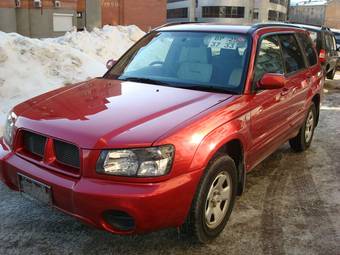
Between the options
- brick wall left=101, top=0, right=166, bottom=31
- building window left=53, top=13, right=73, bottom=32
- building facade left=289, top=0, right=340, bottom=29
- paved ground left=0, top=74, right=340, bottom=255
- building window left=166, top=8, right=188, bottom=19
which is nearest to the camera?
paved ground left=0, top=74, right=340, bottom=255

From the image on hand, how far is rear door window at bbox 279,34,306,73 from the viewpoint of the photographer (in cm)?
518

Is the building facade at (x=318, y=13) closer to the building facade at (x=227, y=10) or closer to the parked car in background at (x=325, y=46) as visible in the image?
the building facade at (x=227, y=10)

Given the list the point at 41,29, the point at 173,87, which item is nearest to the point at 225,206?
the point at 173,87

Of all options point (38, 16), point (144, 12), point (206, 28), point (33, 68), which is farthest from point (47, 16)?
point (206, 28)

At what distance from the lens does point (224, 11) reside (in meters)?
82.4

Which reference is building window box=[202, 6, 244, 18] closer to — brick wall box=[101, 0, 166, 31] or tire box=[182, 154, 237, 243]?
brick wall box=[101, 0, 166, 31]

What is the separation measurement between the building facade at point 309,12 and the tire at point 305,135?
101880 millimetres

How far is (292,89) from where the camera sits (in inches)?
203

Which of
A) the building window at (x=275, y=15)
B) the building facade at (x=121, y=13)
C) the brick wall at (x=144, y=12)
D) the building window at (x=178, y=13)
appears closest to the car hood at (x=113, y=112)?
the building facade at (x=121, y=13)

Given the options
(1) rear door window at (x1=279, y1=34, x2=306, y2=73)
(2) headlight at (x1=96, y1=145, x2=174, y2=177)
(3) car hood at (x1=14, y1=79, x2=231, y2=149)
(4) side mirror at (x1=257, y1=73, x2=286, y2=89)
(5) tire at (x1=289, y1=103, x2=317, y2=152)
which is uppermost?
(1) rear door window at (x1=279, y1=34, x2=306, y2=73)

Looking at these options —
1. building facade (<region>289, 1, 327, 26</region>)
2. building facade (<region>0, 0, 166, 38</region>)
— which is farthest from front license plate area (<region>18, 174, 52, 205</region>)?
building facade (<region>289, 1, 327, 26</region>)

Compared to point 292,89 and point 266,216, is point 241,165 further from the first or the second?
point 292,89

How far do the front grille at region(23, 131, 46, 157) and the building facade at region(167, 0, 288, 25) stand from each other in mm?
77918

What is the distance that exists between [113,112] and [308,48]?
11.6ft
